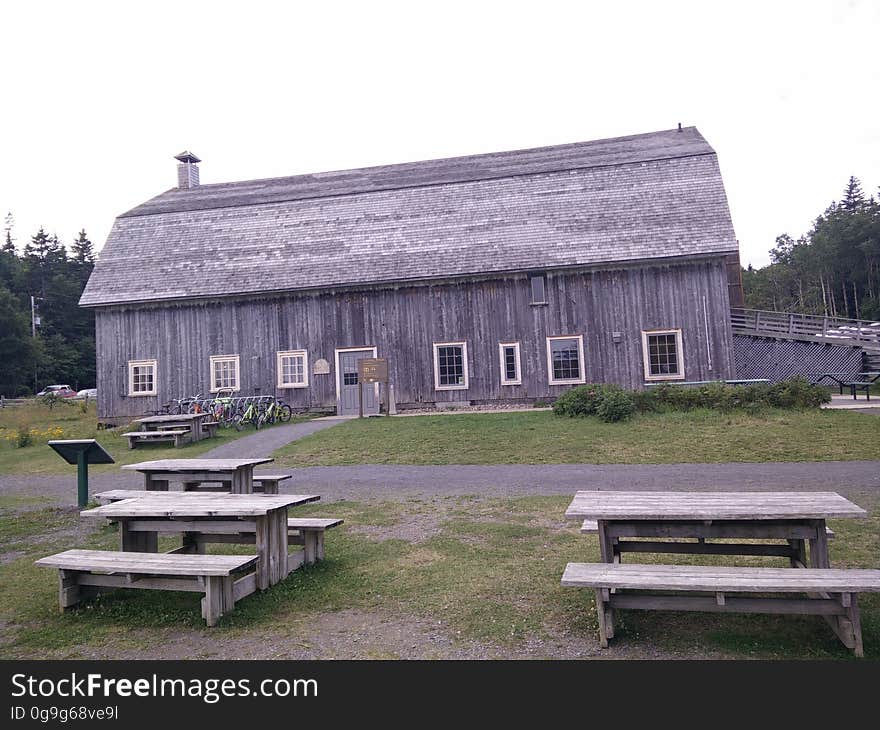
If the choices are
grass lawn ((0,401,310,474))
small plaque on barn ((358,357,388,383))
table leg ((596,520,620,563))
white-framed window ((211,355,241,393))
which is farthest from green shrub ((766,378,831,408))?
white-framed window ((211,355,241,393))

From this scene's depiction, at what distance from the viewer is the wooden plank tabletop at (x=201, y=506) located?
5848 mm

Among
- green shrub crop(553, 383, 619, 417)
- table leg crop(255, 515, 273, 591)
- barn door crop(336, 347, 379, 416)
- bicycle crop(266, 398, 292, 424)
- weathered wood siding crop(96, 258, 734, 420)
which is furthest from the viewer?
barn door crop(336, 347, 379, 416)

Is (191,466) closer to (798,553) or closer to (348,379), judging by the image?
(798,553)

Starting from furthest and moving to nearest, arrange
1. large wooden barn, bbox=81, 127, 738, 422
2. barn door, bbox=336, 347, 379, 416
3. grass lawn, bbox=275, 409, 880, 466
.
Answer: barn door, bbox=336, 347, 379, 416, large wooden barn, bbox=81, 127, 738, 422, grass lawn, bbox=275, 409, 880, 466

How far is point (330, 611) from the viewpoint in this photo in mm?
5746

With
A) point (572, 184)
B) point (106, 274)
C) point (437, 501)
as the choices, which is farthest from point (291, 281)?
point (437, 501)

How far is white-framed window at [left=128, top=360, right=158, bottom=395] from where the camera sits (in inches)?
1042

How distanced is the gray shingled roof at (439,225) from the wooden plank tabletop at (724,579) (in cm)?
1933

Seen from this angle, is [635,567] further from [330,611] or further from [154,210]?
[154,210]

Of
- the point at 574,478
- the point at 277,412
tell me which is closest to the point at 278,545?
the point at 574,478

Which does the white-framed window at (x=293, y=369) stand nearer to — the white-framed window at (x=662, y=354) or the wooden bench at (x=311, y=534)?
the white-framed window at (x=662, y=354)

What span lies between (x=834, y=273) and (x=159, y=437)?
69659mm

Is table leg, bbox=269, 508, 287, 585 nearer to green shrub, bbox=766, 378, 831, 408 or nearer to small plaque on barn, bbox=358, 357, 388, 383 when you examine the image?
green shrub, bbox=766, 378, 831, 408

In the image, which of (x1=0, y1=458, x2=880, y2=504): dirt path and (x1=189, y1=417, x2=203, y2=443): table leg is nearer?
(x1=0, y1=458, x2=880, y2=504): dirt path
